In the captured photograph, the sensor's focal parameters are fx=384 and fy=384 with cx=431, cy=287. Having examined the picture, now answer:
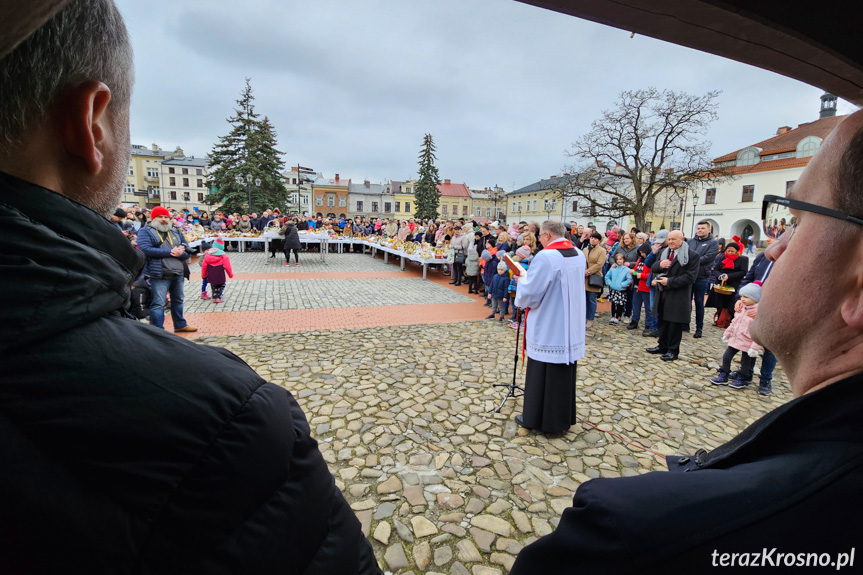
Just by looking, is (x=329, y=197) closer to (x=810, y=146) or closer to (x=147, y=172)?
(x=147, y=172)

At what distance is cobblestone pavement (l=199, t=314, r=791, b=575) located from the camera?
285cm

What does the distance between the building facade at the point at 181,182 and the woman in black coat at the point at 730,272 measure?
8342 cm

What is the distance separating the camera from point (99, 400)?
62 cm

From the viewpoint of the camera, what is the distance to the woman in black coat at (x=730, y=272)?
8.66 metres

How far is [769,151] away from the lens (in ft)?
133

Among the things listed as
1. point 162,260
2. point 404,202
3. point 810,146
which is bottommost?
point 162,260

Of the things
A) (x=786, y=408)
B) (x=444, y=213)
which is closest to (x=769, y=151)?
(x=444, y=213)

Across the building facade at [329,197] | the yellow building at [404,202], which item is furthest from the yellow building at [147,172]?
the yellow building at [404,202]

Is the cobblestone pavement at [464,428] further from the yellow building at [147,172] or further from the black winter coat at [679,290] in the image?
the yellow building at [147,172]

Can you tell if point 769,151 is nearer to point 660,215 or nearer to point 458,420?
point 660,215

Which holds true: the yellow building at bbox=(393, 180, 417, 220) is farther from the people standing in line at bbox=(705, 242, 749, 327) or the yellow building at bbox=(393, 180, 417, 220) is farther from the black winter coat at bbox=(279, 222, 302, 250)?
the people standing in line at bbox=(705, 242, 749, 327)

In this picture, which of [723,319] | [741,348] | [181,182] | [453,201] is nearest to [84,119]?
[741,348]

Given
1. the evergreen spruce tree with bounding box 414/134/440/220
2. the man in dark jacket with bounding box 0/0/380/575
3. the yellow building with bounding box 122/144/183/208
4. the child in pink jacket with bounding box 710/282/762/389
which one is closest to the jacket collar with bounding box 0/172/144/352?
the man in dark jacket with bounding box 0/0/380/575

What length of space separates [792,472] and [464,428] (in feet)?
12.5
